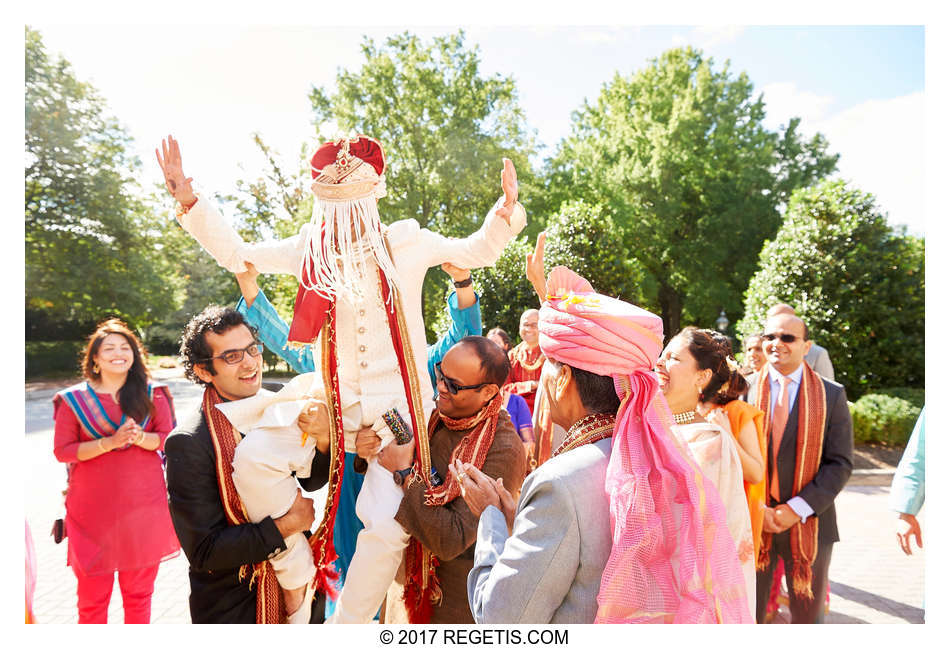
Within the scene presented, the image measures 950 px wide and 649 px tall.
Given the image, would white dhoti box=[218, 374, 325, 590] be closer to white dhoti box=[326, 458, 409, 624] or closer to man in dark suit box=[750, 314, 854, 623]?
white dhoti box=[326, 458, 409, 624]

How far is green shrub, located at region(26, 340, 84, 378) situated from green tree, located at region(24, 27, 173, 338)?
1863 mm

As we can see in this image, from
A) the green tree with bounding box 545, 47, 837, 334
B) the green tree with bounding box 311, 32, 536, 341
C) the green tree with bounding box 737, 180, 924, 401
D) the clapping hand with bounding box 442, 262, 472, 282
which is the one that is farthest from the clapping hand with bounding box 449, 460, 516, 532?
the green tree with bounding box 545, 47, 837, 334

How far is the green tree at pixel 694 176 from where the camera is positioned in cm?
1903

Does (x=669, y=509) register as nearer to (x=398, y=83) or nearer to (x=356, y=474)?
(x=356, y=474)

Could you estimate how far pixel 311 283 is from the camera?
8.02ft

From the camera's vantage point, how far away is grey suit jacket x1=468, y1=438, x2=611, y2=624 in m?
1.47

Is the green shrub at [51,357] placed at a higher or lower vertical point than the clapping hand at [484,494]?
lower

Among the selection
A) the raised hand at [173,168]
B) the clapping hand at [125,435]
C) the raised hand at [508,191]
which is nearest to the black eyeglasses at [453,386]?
the raised hand at [508,191]

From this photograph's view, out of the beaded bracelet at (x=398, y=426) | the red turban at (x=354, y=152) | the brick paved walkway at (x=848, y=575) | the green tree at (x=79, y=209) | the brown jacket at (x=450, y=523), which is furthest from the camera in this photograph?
the green tree at (x=79, y=209)

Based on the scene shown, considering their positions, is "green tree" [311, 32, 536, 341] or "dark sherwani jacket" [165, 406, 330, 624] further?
"green tree" [311, 32, 536, 341]

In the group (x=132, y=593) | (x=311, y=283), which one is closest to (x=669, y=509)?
(x=311, y=283)

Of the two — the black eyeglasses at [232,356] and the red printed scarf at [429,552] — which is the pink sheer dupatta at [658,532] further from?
the black eyeglasses at [232,356]

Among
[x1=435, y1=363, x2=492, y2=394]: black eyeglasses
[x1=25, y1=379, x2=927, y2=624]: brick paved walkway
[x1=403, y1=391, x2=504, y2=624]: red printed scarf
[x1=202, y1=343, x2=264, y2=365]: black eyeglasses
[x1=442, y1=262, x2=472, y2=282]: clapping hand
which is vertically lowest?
[x1=25, y1=379, x2=927, y2=624]: brick paved walkway

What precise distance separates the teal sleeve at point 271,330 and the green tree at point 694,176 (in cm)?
1712
